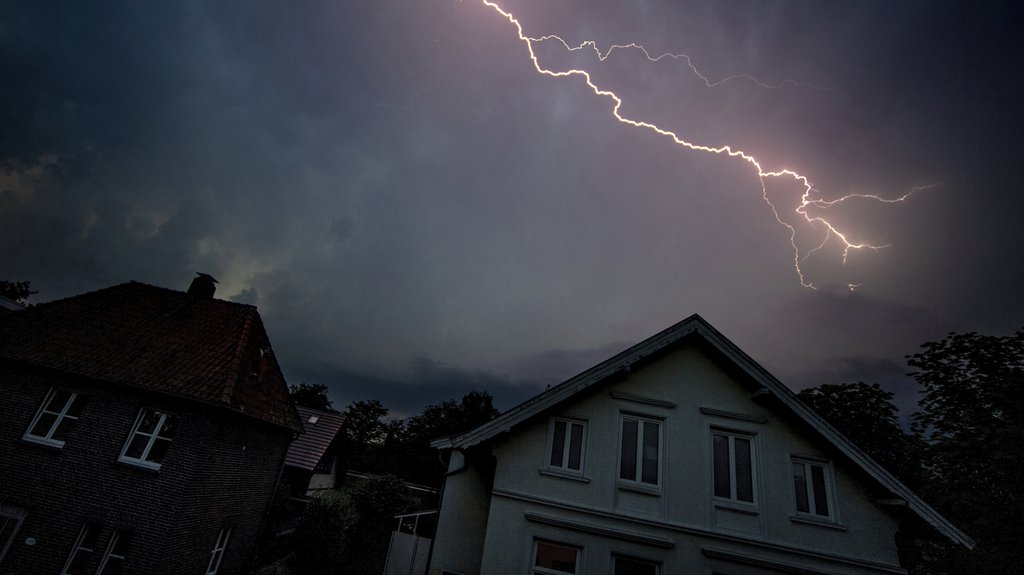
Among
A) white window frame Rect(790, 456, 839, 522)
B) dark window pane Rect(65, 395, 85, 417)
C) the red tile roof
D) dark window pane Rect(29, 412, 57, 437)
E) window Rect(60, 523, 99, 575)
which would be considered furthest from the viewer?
the red tile roof

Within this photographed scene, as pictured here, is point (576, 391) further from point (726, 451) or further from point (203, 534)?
point (203, 534)

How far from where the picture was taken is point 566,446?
10250mm

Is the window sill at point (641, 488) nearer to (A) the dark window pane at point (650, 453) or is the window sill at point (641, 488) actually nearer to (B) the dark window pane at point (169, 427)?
(A) the dark window pane at point (650, 453)

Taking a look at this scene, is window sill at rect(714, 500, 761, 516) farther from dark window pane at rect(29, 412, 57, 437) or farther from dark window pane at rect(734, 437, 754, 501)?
dark window pane at rect(29, 412, 57, 437)

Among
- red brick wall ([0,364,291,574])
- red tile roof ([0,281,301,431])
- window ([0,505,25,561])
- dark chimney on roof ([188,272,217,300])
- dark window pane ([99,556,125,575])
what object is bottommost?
dark window pane ([99,556,125,575])

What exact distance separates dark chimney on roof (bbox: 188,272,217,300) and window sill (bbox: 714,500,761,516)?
77.3 ft

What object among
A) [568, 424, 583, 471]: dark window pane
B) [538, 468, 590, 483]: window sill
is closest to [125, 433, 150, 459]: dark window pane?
[538, 468, 590, 483]: window sill

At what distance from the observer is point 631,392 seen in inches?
421

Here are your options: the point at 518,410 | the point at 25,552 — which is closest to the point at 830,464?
the point at 518,410

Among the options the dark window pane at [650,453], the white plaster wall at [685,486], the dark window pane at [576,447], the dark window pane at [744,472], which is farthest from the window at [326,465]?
the dark window pane at [744,472]

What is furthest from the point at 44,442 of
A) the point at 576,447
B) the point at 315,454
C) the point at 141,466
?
the point at 576,447

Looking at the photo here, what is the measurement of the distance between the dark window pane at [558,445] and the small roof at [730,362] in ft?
2.09

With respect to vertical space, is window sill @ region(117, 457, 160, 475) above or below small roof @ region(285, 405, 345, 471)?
below

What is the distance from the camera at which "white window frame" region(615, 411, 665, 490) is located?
9.82 metres
